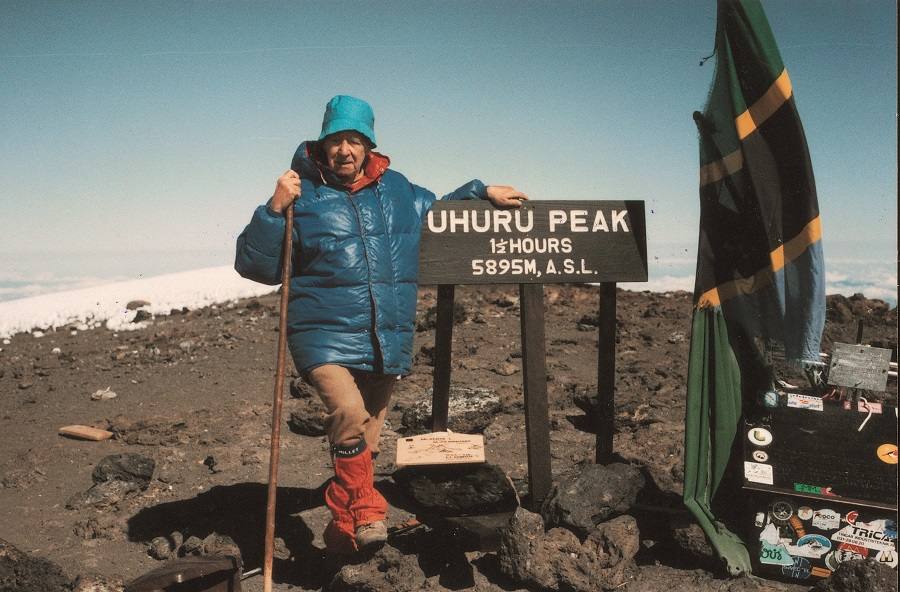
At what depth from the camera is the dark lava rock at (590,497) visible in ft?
13.6

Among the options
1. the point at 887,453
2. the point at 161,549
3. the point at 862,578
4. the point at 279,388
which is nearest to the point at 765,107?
the point at 887,453

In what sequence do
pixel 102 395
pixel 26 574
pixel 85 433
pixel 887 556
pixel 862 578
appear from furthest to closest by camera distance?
pixel 102 395 → pixel 85 433 → pixel 887 556 → pixel 26 574 → pixel 862 578

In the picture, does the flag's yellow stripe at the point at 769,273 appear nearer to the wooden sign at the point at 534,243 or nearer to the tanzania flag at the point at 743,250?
the tanzania flag at the point at 743,250

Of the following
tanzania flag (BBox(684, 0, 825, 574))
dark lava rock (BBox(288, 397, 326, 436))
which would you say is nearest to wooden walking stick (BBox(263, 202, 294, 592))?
tanzania flag (BBox(684, 0, 825, 574))

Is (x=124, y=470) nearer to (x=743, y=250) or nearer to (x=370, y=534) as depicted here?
(x=370, y=534)

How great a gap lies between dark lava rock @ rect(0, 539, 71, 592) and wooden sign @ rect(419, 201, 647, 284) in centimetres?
244

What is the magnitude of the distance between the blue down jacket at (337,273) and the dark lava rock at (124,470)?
214 cm

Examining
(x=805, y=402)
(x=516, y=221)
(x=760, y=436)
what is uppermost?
(x=516, y=221)

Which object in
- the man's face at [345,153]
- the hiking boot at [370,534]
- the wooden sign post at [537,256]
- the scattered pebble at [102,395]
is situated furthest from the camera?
the scattered pebble at [102,395]

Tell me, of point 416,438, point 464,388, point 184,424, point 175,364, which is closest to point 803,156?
point 416,438

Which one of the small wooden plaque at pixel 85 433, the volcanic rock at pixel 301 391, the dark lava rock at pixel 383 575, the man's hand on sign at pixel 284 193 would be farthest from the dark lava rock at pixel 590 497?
the small wooden plaque at pixel 85 433

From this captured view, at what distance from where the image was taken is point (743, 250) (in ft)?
13.8

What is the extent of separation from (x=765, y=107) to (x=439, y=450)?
104 inches

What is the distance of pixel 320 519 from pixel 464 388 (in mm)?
1985
